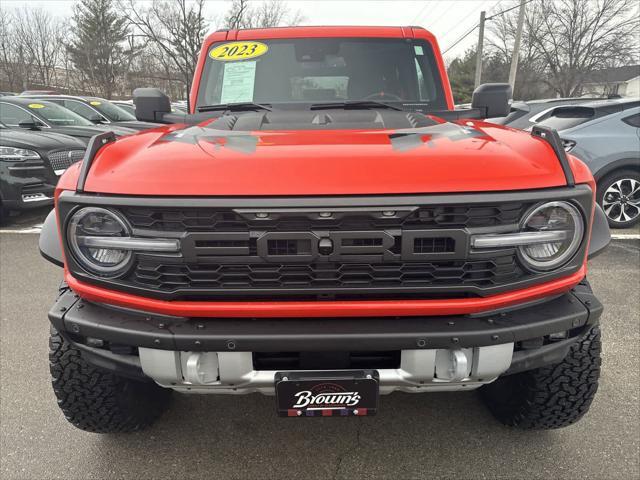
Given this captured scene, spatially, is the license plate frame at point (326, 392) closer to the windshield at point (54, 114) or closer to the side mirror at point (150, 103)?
the side mirror at point (150, 103)

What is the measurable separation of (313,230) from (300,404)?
62 cm

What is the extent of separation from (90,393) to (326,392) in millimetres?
1070

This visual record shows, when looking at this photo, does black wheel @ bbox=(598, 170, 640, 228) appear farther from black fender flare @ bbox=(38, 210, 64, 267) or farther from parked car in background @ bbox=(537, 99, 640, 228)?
black fender flare @ bbox=(38, 210, 64, 267)

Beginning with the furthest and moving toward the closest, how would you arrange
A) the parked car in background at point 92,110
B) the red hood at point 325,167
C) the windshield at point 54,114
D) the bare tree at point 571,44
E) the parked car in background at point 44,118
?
the bare tree at point 571,44
the parked car in background at point 92,110
the windshield at point 54,114
the parked car in background at point 44,118
the red hood at point 325,167

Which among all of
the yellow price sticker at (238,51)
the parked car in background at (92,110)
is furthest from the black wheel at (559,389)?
the parked car in background at (92,110)

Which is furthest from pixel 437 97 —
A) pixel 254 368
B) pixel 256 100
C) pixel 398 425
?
pixel 254 368

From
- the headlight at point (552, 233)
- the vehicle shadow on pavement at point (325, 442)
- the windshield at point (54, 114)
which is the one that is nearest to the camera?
the headlight at point (552, 233)

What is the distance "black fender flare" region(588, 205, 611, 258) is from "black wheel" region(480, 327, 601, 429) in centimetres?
36

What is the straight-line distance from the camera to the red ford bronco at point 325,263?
1.48 metres

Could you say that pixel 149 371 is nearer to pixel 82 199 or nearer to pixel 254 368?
pixel 254 368

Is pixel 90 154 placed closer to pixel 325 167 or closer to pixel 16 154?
pixel 325 167

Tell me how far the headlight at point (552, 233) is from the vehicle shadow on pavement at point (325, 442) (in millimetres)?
1006

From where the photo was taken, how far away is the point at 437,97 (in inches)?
119

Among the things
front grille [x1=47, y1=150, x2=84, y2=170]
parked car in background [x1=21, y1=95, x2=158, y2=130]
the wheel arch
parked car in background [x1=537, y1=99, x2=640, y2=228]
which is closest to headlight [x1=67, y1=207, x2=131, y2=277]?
front grille [x1=47, y1=150, x2=84, y2=170]
